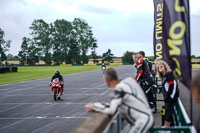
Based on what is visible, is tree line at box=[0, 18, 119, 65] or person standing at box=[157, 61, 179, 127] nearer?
person standing at box=[157, 61, 179, 127]

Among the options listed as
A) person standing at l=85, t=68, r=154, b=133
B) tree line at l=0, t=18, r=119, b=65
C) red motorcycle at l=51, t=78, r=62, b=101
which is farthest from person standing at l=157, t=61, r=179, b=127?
tree line at l=0, t=18, r=119, b=65

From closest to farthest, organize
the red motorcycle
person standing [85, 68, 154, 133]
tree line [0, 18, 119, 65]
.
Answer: person standing [85, 68, 154, 133] → the red motorcycle → tree line [0, 18, 119, 65]

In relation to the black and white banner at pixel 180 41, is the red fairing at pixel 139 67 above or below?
below

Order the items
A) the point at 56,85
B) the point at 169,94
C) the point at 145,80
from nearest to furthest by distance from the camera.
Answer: the point at 169,94 < the point at 145,80 < the point at 56,85

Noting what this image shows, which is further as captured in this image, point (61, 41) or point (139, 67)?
point (61, 41)

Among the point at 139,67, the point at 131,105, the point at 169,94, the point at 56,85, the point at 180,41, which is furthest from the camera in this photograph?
the point at 56,85

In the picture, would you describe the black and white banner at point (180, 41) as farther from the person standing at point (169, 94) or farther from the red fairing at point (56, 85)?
the red fairing at point (56, 85)

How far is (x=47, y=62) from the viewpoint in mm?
106375

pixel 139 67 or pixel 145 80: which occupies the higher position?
pixel 139 67

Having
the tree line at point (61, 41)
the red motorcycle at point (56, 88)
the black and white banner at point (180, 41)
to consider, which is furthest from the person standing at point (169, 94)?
the tree line at point (61, 41)

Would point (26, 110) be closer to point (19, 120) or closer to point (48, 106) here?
point (48, 106)

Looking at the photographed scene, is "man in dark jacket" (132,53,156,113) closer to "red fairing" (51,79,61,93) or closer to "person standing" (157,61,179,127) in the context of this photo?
"person standing" (157,61,179,127)

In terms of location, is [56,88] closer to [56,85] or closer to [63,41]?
[56,85]

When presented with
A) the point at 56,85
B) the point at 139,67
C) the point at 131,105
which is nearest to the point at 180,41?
the point at 131,105
